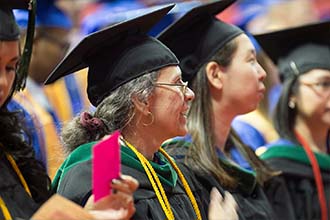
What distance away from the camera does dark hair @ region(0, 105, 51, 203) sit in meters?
3.01

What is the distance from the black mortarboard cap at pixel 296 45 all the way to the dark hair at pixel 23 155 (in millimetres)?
2310

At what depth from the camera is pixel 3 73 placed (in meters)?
2.83

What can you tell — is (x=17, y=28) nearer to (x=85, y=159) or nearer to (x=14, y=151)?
(x=14, y=151)

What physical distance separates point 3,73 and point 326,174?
2.64 metres

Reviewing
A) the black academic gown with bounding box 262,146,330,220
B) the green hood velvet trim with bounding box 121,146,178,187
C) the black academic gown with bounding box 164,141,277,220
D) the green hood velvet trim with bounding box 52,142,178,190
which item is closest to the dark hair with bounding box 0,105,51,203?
the green hood velvet trim with bounding box 52,142,178,190

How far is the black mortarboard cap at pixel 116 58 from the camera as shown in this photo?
3.42 metres

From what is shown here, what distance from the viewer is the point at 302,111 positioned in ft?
16.6

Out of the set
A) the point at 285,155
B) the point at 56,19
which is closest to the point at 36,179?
the point at 285,155

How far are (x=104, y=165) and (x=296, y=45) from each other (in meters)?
2.83

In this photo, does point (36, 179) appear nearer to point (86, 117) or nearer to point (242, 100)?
point (86, 117)

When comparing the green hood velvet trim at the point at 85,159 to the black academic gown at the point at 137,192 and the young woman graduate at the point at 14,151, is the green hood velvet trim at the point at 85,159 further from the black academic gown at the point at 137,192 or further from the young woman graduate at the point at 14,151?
the young woman graduate at the point at 14,151

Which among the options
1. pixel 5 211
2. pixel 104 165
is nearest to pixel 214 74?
pixel 5 211

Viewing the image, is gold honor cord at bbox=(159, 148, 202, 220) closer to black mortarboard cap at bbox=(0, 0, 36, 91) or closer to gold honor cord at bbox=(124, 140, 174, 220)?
gold honor cord at bbox=(124, 140, 174, 220)

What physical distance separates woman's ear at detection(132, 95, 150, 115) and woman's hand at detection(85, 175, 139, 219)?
83 centimetres
